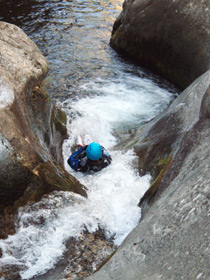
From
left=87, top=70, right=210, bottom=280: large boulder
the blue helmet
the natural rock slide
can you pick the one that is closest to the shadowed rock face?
the natural rock slide

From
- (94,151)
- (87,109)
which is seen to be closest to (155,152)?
(94,151)

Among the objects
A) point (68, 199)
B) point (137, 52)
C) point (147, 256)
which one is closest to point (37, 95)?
point (68, 199)

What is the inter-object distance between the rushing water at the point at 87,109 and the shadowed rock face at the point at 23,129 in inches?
10.2

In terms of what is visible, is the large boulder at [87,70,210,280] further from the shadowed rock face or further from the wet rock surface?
the shadowed rock face

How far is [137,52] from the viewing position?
36.6 ft

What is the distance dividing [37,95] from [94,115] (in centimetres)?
272

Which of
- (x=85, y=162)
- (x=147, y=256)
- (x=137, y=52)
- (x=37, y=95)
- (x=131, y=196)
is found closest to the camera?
(x=147, y=256)

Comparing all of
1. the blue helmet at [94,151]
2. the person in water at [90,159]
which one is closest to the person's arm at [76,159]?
the person in water at [90,159]

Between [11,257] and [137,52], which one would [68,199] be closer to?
[11,257]

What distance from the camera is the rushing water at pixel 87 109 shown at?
13.6ft

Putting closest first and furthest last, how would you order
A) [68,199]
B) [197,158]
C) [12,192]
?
[197,158] → [12,192] → [68,199]

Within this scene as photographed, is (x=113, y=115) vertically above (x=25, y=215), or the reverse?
(x=25, y=215)

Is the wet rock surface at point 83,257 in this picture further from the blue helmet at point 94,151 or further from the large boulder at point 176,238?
the blue helmet at point 94,151

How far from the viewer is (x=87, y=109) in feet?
28.3
